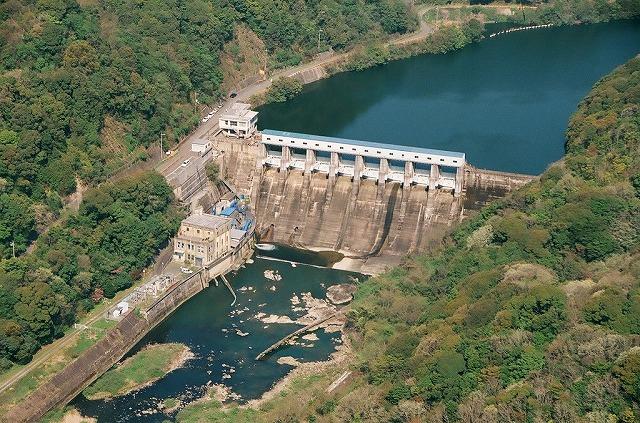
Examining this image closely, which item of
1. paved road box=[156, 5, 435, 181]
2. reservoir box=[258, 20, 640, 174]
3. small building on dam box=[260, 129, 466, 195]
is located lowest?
reservoir box=[258, 20, 640, 174]

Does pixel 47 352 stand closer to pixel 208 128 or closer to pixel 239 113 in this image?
pixel 239 113

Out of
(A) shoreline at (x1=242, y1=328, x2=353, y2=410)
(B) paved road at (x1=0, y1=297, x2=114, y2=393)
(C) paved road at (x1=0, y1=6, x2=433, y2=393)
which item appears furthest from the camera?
(C) paved road at (x1=0, y1=6, x2=433, y2=393)

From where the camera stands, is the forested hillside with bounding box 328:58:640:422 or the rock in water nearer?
the forested hillside with bounding box 328:58:640:422

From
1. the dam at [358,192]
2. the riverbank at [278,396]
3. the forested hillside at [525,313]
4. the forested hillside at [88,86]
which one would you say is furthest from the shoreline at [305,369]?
the forested hillside at [88,86]

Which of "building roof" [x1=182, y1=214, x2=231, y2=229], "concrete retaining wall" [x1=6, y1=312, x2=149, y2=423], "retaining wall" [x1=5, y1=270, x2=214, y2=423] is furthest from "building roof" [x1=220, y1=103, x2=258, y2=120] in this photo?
"concrete retaining wall" [x1=6, y1=312, x2=149, y2=423]

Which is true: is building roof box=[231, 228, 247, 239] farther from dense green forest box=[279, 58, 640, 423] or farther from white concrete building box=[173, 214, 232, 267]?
dense green forest box=[279, 58, 640, 423]

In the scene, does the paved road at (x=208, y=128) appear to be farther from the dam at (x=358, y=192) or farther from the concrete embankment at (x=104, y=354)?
the dam at (x=358, y=192)

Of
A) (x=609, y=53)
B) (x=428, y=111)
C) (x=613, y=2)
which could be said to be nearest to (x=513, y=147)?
(x=428, y=111)

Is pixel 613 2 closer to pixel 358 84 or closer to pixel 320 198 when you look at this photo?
pixel 358 84
